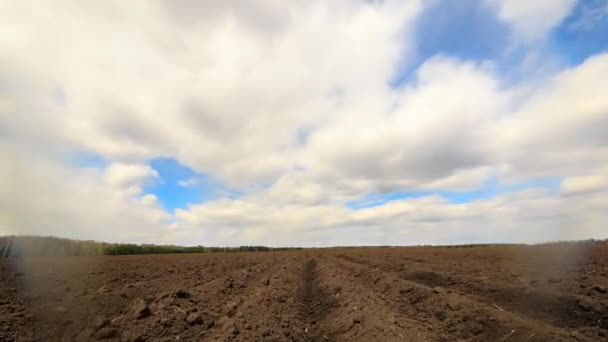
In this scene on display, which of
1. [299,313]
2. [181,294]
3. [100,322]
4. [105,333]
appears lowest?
[299,313]

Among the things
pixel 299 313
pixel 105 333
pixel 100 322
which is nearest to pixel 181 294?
pixel 299 313

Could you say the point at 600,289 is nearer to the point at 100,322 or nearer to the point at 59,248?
the point at 100,322

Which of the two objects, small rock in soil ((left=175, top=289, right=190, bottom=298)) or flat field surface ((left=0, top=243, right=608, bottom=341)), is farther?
small rock in soil ((left=175, top=289, right=190, bottom=298))

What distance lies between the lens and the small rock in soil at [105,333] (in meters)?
6.76

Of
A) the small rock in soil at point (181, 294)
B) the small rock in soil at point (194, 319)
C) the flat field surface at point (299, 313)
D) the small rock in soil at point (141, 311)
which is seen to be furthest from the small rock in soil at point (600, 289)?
the small rock in soil at point (141, 311)

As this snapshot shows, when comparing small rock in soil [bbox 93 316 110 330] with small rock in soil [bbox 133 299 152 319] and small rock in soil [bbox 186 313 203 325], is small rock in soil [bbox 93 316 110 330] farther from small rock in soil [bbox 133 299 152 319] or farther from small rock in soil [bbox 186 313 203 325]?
small rock in soil [bbox 186 313 203 325]

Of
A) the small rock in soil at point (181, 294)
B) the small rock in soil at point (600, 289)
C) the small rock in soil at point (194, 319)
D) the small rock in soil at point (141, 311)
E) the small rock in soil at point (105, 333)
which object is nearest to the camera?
the small rock in soil at point (105, 333)

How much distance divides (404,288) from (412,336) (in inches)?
218

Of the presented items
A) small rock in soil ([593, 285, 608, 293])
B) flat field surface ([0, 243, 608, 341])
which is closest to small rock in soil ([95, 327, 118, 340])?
flat field surface ([0, 243, 608, 341])

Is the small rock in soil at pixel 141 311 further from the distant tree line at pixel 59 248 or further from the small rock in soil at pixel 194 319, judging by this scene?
the distant tree line at pixel 59 248

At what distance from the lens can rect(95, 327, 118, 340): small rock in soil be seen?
6762 mm

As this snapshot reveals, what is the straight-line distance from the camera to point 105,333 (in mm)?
6852

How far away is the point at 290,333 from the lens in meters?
8.12

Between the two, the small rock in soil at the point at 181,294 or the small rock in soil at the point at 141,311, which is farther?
the small rock in soil at the point at 181,294
